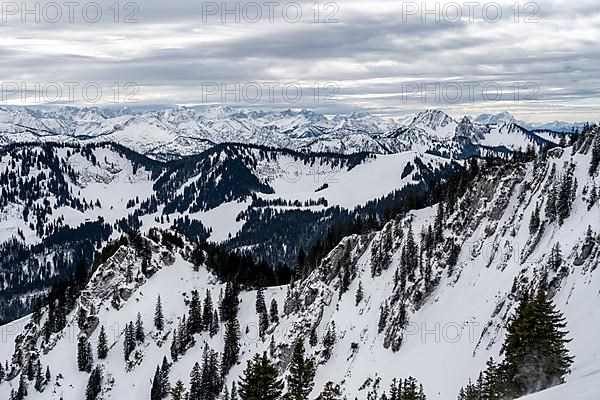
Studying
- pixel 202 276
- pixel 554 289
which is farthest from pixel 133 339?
pixel 554 289

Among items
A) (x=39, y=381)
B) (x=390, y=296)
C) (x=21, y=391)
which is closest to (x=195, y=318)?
(x=39, y=381)

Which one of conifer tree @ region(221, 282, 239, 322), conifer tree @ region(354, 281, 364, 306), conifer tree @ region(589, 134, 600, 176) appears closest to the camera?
conifer tree @ region(589, 134, 600, 176)

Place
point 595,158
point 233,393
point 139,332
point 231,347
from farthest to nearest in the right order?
point 139,332, point 231,347, point 233,393, point 595,158

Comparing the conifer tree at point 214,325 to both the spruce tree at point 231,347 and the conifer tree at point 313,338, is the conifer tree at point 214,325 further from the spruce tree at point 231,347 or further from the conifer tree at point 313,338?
the conifer tree at point 313,338

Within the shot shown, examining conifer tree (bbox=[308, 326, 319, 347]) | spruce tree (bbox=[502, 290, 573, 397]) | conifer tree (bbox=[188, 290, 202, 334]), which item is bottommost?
conifer tree (bbox=[188, 290, 202, 334])

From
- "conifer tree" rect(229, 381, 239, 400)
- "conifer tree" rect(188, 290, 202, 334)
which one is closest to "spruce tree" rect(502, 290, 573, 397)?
"conifer tree" rect(229, 381, 239, 400)

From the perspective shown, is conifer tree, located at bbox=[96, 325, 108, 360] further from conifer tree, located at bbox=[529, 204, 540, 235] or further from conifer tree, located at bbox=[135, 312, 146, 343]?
conifer tree, located at bbox=[529, 204, 540, 235]

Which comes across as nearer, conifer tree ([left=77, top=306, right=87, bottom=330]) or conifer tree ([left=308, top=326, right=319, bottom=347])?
conifer tree ([left=308, top=326, right=319, bottom=347])

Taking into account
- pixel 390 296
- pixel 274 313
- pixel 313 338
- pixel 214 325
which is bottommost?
pixel 214 325

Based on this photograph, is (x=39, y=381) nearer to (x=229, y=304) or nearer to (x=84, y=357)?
(x=84, y=357)

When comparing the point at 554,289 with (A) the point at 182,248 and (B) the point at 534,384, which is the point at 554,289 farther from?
(A) the point at 182,248
